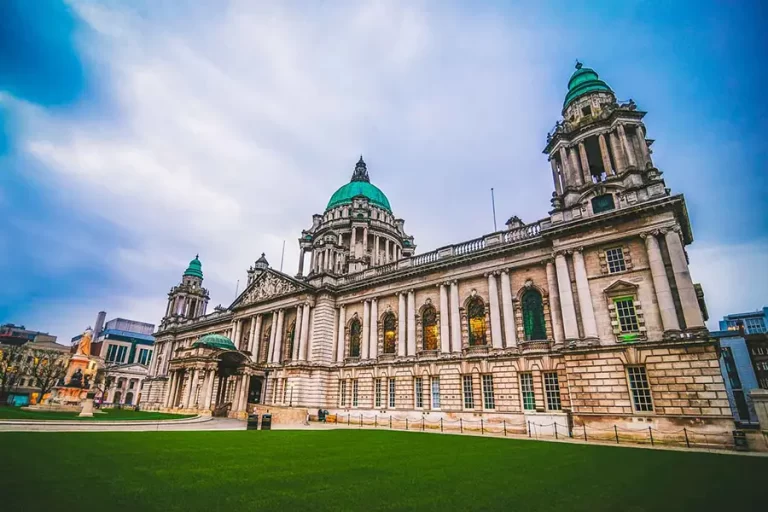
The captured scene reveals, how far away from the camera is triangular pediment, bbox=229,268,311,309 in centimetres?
A: 4062

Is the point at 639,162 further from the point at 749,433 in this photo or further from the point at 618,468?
the point at 618,468

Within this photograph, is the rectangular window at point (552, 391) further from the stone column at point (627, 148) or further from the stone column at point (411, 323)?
the stone column at point (627, 148)

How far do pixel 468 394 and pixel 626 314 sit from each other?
38.8 ft

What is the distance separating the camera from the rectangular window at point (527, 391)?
25234mm

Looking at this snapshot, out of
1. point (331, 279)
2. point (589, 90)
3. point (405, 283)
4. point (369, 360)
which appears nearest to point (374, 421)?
point (369, 360)

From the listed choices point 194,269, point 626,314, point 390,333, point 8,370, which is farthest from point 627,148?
point 8,370

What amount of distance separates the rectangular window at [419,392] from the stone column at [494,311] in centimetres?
698

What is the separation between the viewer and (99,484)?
732 centimetres

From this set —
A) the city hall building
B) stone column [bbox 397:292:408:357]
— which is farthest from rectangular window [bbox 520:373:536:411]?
stone column [bbox 397:292:408:357]

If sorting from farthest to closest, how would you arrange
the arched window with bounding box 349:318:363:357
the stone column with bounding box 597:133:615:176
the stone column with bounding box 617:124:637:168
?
the arched window with bounding box 349:318:363:357 < the stone column with bounding box 597:133:615:176 < the stone column with bounding box 617:124:637:168

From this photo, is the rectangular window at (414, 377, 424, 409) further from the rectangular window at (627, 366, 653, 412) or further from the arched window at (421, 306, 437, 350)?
the rectangular window at (627, 366, 653, 412)

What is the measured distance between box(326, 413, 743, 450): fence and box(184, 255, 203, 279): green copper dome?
46808 millimetres

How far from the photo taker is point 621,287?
23.0 metres

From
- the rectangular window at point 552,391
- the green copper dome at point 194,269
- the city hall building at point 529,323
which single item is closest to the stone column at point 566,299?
the city hall building at point 529,323
